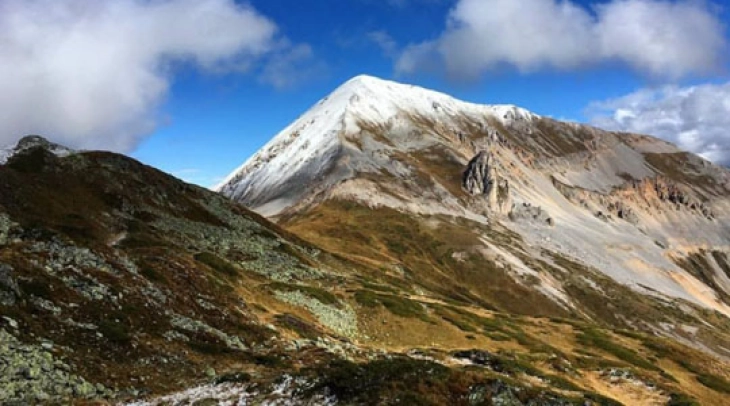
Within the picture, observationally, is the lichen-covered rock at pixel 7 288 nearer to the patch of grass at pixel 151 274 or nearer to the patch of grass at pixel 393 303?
the patch of grass at pixel 151 274

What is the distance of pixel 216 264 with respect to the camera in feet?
234

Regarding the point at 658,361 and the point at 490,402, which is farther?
the point at 658,361

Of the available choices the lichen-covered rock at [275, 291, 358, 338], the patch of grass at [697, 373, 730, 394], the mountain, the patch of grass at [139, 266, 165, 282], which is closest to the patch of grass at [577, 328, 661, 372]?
the mountain

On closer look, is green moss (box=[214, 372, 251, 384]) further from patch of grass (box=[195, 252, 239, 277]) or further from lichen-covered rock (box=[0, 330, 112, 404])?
patch of grass (box=[195, 252, 239, 277])

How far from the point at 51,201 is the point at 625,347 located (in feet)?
322

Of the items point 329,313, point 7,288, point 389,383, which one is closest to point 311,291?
point 329,313

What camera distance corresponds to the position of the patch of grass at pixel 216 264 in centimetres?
6997

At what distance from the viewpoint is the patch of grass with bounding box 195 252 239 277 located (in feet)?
230

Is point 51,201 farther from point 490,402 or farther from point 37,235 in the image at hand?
point 490,402

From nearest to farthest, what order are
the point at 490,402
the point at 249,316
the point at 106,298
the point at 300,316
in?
the point at 490,402 < the point at 106,298 < the point at 249,316 < the point at 300,316

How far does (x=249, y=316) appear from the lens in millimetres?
52562

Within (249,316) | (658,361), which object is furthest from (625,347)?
(249,316)

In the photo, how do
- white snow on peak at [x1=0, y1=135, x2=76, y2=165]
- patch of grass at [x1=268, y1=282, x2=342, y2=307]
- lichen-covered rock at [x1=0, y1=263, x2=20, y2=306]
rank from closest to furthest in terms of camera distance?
lichen-covered rock at [x1=0, y1=263, x2=20, y2=306] → patch of grass at [x1=268, y1=282, x2=342, y2=307] → white snow on peak at [x1=0, y1=135, x2=76, y2=165]

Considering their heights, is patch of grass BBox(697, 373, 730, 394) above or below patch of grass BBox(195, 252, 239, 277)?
below
